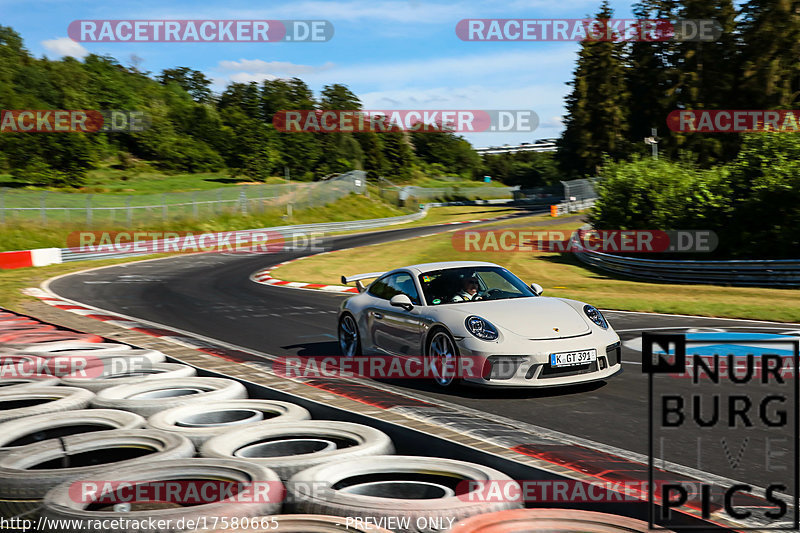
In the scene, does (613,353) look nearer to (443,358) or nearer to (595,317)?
(595,317)

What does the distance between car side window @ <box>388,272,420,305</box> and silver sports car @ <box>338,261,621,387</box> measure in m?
0.01

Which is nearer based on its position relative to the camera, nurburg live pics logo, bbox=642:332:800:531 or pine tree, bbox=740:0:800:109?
nurburg live pics logo, bbox=642:332:800:531

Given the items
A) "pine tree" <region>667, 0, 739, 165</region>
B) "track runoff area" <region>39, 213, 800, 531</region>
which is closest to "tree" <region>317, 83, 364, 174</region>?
"pine tree" <region>667, 0, 739, 165</region>

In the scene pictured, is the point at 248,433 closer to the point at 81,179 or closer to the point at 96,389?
the point at 96,389

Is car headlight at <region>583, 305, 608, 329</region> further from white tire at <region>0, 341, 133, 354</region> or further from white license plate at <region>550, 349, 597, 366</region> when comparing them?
white tire at <region>0, 341, 133, 354</region>

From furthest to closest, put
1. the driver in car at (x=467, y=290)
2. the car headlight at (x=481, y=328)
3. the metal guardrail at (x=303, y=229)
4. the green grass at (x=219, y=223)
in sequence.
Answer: the green grass at (x=219, y=223) < the metal guardrail at (x=303, y=229) < the driver in car at (x=467, y=290) < the car headlight at (x=481, y=328)

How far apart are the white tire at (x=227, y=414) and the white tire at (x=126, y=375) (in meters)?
1.26

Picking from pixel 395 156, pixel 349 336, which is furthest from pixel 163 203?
pixel 395 156

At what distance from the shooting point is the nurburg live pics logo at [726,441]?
347cm

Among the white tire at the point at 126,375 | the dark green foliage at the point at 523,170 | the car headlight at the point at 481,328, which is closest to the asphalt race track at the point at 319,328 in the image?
the car headlight at the point at 481,328

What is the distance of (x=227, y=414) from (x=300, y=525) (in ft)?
8.81

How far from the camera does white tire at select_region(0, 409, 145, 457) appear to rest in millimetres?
5123

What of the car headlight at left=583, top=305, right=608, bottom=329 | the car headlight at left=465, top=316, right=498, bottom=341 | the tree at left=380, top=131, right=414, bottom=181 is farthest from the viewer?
the tree at left=380, top=131, right=414, bottom=181

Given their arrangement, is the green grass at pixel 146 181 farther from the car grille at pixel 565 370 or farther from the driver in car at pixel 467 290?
the car grille at pixel 565 370
